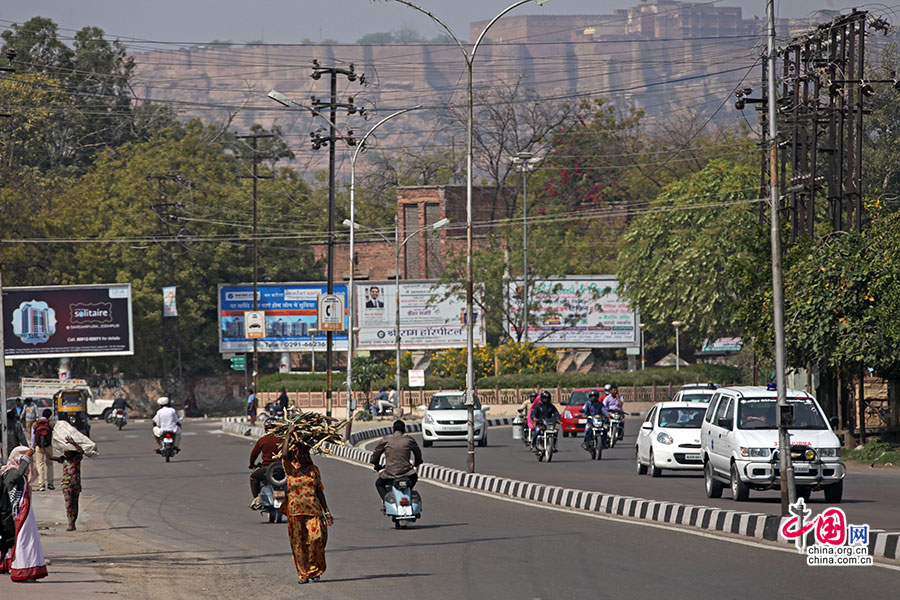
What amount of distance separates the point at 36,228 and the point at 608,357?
36.8 metres

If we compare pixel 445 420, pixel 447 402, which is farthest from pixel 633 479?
pixel 447 402

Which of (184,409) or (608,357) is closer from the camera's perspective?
(184,409)

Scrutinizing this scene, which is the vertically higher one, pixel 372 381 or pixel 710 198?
pixel 710 198

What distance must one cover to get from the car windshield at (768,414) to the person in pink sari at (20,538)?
11681mm

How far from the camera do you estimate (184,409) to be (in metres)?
80.3

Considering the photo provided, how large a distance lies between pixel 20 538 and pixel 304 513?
9.88 ft

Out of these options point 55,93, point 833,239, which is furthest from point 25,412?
point 55,93

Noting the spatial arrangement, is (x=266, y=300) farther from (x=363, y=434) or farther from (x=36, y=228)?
(x=363, y=434)

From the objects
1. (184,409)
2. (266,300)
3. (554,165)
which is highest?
(554,165)

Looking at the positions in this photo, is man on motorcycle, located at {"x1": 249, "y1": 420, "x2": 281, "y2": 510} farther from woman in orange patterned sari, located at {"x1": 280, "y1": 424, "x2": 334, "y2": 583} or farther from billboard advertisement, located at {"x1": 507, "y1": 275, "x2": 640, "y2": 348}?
billboard advertisement, located at {"x1": 507, "y1": 275, "x2": 640, "y2": 348}

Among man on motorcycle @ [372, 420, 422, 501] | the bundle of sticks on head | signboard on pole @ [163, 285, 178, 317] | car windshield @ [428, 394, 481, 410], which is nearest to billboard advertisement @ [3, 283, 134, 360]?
signboard on pole @ [163, 285, 178, 317]

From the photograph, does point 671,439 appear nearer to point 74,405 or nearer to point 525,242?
point 74,405

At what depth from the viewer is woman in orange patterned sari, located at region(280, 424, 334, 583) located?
13.9 m

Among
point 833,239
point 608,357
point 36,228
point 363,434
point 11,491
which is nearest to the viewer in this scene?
point 11,491
